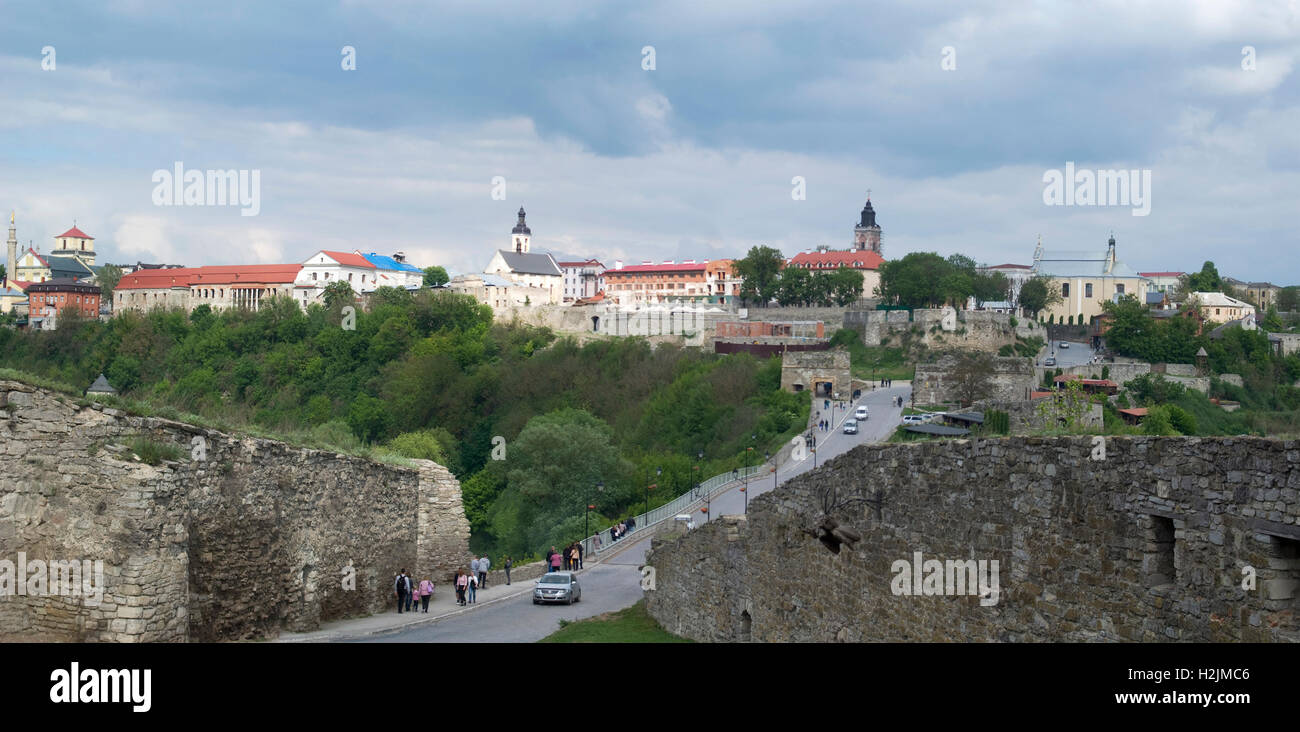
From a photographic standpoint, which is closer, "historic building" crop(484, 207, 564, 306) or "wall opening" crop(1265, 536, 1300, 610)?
"wall opening" crop(1265, 536, 1300, 610)

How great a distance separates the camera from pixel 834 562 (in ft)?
39.2

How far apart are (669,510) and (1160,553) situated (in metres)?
29.2

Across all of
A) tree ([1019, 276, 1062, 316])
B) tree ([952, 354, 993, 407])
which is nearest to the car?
tree ([952, 354, 993, 407])

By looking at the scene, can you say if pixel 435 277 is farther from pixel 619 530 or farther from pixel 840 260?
pixel 619 530

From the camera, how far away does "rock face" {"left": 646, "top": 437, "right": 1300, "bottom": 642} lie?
6258 millimetres

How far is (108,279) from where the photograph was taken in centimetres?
14800

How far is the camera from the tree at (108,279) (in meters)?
143

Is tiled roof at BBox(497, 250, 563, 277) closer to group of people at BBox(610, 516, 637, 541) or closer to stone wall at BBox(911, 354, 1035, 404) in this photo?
stone wall at BBox(911, 354, 1035, 404)

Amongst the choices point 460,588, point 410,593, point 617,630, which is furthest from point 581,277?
point 617,630

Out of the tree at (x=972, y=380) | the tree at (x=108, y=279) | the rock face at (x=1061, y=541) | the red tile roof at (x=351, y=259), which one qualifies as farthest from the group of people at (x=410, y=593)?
the tree at (x=108, y=279)

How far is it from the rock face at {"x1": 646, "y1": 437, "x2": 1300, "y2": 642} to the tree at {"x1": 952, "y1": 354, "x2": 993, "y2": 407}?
32761mm

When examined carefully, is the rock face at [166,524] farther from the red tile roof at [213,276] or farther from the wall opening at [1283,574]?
the red tile roof at [213,276]

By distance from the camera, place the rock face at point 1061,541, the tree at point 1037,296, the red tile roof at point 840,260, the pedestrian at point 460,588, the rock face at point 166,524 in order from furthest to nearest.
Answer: the red tile roof at point 840,260
the tree at point 1037,296
the pedestrian at point 460,588
the rock face at point 166,524
the rock face at point 1061,541

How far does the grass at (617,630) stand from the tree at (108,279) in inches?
5471
